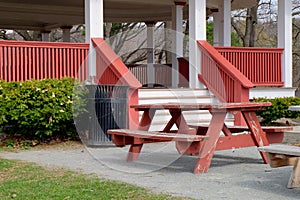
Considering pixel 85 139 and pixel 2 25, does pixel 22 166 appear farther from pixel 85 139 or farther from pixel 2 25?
pixel 2 25

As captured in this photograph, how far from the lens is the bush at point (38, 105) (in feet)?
28.1

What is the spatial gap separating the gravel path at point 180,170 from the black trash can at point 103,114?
296mm

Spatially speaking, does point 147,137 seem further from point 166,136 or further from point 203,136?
point 203,136

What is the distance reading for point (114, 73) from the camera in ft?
32.0

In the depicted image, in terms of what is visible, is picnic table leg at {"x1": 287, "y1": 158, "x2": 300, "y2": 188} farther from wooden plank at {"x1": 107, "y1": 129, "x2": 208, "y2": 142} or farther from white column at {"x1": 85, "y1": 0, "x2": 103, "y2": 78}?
white column at {"x1": 85, "y1": 0, "x2": 103, "y2": 78}

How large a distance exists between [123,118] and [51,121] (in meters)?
1.29

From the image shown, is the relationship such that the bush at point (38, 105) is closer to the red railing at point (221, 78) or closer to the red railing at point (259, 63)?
the red railing at point (221, 78)

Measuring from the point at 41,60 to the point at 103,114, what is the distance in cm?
193

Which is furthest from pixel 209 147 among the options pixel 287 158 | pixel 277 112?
pixel 277 112

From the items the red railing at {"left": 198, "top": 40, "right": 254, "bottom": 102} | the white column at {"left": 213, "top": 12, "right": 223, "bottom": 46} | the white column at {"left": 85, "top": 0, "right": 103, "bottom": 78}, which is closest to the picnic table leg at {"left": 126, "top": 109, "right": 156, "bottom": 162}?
the white column at {"left": 85, "top": 0, "right": 103, "bottom": 78}

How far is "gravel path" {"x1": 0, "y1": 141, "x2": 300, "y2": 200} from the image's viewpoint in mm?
5098

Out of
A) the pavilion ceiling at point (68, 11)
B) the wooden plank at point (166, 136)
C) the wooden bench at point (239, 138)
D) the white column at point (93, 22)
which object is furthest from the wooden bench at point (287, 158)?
the pavilion ceiling at point (68, 11)

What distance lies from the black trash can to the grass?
2410mm

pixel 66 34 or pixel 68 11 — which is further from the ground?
pixel 68 11
